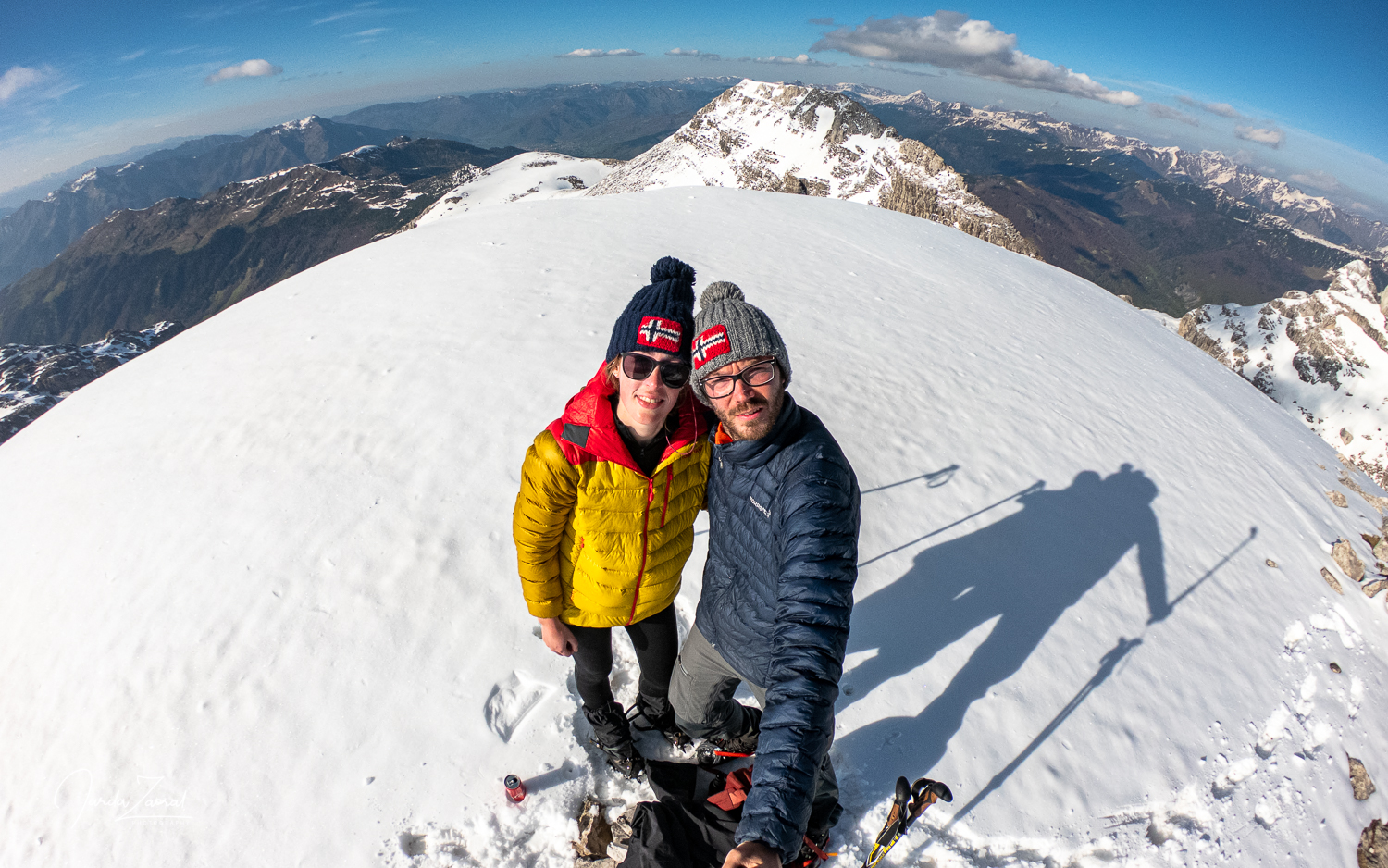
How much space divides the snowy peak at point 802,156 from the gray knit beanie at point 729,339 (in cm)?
8724

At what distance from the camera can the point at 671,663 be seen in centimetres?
393

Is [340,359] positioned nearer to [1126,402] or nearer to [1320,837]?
[1320,837]

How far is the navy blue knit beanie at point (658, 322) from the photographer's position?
111 inches

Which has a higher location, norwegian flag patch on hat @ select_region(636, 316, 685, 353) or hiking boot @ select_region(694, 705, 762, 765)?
norwegian flag patch on hat @ select_region(636, 316, 685, 353)

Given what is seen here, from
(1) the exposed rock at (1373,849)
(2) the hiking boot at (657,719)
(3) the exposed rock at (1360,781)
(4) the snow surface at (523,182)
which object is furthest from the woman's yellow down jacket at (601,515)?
(4) the snow surface at (523,182)

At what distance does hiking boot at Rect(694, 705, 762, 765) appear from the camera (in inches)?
155

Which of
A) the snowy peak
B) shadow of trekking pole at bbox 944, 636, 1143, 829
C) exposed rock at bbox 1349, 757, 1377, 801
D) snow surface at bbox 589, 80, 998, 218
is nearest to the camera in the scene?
shadow of trekking pole at bbox 944, 636, 1143, 829

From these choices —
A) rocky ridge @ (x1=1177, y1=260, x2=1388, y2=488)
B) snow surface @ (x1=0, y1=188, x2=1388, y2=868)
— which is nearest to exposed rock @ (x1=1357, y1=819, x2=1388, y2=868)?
snow surface @ (x1=0, y1=188, x2=1388, y2=868)

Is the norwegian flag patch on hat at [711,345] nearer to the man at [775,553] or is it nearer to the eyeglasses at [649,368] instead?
the man at [775,553]

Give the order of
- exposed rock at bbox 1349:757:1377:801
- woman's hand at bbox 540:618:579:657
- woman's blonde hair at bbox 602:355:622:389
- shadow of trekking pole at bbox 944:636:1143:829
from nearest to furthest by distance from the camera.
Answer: woman's blonde hair at bbox 602:355:622:389
woman's hand at bbox 540:618:579:657
shadow of trekking pole at bbox 944:636:1143:829
exposed rock at bbox 1349:757:1377:801

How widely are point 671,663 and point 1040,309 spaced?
1543 cm

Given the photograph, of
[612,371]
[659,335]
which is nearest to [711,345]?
[659,335]

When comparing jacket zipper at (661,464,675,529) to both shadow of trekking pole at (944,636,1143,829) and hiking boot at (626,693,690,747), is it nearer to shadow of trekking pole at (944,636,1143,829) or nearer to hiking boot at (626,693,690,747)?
hiking boot at (626,693,690,747)

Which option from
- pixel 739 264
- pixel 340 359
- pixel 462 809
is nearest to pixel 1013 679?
pixel 462 809
